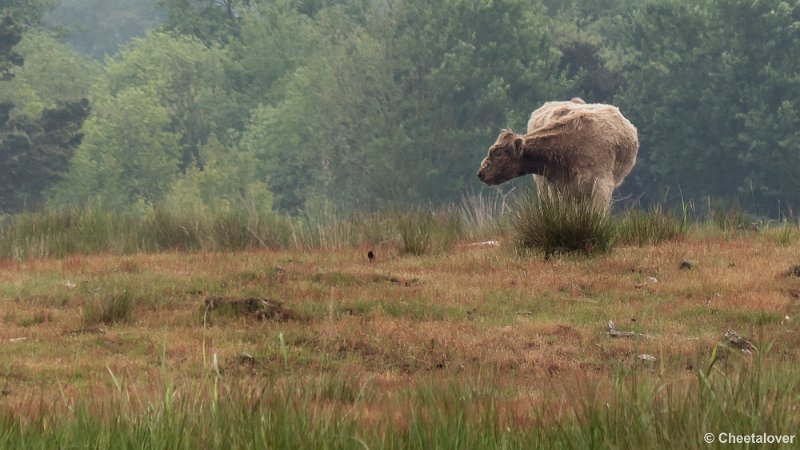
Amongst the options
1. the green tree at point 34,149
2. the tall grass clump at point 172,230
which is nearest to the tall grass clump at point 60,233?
the tall grass clump at point 172,230

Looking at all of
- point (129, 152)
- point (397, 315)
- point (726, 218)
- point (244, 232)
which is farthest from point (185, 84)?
point (397, 315)

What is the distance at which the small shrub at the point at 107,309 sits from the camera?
9969 millimetres

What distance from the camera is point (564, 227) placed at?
42.8 feet

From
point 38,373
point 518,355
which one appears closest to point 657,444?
point 518,355

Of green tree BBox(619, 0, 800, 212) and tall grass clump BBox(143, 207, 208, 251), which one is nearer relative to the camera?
tall grass clump BBox(143, 207, 208, 251)

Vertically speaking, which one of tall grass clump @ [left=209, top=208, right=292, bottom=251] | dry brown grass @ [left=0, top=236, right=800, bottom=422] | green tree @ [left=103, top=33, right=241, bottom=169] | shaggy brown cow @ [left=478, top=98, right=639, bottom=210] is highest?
green tree @ [left=103, top=33, right=241, bottom=169]

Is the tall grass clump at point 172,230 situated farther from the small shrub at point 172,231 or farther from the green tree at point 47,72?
the green tree at point 47,72

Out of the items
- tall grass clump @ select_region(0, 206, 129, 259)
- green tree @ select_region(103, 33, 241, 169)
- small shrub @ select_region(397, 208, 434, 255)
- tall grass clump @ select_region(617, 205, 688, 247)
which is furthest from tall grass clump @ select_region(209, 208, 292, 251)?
green tree @ select_region(103, 33, 241, 169)

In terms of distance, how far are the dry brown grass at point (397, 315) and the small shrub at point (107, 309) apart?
135 millimetres

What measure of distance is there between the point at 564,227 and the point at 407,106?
40440 millimetres

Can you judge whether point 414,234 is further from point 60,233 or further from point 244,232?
point 60,233

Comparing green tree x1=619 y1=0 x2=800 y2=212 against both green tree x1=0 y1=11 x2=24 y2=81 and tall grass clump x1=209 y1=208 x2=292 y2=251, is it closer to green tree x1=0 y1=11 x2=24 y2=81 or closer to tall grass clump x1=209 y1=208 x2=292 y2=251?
green tree x1=0 y1=11 x2=24 y2=81

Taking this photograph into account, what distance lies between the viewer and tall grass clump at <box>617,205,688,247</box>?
14.3 metres

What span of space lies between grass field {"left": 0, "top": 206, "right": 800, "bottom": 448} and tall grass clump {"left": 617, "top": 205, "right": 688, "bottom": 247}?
0.86ft
